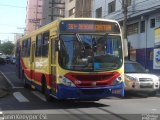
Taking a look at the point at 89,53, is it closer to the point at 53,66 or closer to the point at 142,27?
the point at 53,66

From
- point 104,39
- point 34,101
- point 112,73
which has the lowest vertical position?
point 34,101

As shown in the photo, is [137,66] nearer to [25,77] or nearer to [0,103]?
[25,77]

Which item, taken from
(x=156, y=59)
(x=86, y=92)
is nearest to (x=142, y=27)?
(x=156, y=59)

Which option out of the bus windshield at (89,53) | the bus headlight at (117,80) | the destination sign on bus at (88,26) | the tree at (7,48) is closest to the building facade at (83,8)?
the destination sign on bus at (88,26)

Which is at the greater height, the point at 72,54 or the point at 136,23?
the point at 136,23

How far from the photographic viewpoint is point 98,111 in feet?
43.7

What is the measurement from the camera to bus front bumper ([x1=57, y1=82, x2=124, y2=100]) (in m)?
13.9

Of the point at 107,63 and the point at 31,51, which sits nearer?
the point at 107,63

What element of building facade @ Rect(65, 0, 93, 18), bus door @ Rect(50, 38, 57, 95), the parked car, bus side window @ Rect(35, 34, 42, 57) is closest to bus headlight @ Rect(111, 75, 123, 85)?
bus door @ Rect(50, 38, 57, 95)

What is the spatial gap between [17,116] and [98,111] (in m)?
2.68

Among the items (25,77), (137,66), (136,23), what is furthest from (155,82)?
(136,23)

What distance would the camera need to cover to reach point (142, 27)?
35469 millimetres

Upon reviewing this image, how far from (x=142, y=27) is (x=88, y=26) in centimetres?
2144

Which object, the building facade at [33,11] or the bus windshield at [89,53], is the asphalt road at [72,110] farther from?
the building facade at [33,11]
